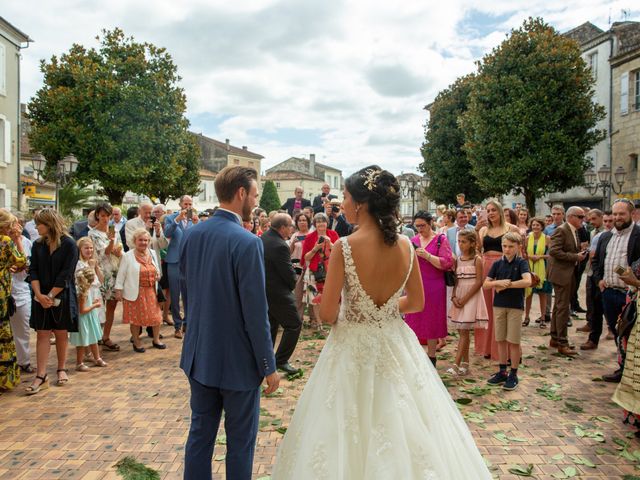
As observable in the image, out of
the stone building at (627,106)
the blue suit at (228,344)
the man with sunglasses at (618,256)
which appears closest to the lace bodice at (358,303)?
the blue suit at (228,344)

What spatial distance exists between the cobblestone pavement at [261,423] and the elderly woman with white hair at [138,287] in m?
0.71

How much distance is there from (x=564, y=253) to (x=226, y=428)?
21.4 feet

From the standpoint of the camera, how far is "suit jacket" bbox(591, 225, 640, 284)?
21.7ft

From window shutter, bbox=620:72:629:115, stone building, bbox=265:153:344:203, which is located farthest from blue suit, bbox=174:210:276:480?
stone building, bbox=265:153:344:203

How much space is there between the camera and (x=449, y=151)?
1241 inches

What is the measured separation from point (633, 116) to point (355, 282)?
90.2 ft

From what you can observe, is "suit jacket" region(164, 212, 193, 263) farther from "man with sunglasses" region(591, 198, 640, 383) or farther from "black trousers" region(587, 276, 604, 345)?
"black trousers" region(587, 276, 604, 345)

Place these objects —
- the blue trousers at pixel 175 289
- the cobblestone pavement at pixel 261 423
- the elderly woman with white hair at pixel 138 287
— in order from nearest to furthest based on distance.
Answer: the cobblestone pavement at pixel 261 423 < the elderly woman with white hair at pixel 138 287 < the blue trousers at pixel 175 289

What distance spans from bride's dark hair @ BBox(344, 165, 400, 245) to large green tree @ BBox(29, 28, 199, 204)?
23319 millimetres

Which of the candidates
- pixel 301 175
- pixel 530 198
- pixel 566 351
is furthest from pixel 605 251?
pixel 301 175

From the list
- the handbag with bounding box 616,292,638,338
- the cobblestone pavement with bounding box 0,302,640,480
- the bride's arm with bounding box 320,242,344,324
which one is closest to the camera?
the bride's arm with bounding box 320,242,344,324

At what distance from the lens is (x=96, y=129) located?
23812 mm

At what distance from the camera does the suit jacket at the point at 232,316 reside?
9.29 ft

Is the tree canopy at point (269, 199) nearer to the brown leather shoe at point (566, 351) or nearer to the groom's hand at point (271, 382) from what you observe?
the brown leather shoe at point (566, 351)
